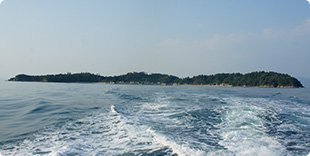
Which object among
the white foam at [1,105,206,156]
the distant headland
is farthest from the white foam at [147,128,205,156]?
the distant headland

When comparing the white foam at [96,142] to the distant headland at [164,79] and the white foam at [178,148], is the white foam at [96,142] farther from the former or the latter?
the distant headland at [164,79]

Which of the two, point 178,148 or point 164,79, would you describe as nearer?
point 178,148

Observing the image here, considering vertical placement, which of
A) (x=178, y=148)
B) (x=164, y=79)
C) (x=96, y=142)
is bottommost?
(x=96, y=142)

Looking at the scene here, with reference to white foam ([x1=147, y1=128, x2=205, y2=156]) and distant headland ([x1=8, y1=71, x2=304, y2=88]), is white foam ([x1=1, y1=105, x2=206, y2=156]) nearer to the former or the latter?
white foam ([x1=147, y1=128, x2=205, y2=156])

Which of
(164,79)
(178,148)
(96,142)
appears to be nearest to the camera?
(178,148)

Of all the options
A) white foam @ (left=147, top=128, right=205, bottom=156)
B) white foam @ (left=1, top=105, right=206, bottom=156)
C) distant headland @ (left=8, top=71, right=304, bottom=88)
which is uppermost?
distant headland @ (left=8, top=71, right=304, bottom=88)

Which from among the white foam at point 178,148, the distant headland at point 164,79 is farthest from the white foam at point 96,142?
the distant headland at point 164,79

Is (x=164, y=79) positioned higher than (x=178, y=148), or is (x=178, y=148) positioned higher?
(x=164, y=79)

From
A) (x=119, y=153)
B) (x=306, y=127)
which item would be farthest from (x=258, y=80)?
(x=119, y=153)

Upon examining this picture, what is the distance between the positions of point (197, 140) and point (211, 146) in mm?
593

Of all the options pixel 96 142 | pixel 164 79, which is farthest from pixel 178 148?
pixel 164 79

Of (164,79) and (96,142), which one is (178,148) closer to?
(96,142)

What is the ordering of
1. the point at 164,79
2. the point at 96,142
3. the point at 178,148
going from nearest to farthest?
the point at 178,148, the point at 96,142, the point at 164,79

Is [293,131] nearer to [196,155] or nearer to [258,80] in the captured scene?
[196,155]
